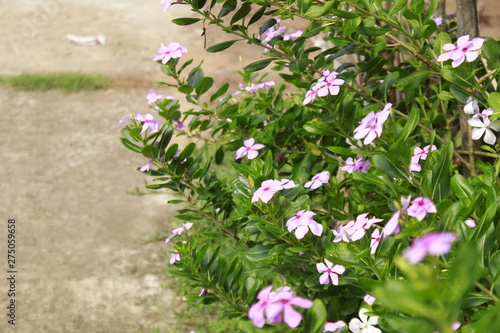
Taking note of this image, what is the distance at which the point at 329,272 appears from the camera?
5.17ft

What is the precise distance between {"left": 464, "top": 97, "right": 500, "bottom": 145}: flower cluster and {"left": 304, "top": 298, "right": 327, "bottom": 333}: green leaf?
86 cm

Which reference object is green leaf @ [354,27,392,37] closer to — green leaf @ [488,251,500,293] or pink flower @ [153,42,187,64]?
pink flower @ [153,42,187,64]

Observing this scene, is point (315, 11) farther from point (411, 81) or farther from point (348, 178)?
point (348, 178)

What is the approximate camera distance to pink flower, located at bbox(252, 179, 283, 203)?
1.50 metres

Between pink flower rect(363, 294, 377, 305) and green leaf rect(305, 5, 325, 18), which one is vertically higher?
green leaf rect(305, 5, 325, 18)

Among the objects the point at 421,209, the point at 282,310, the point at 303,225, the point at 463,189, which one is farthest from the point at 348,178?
the point at 282,310

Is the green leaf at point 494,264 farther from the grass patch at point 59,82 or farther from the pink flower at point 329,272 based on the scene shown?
the grass patch at point 59,82

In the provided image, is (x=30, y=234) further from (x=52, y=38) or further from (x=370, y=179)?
(x=52, y=38)

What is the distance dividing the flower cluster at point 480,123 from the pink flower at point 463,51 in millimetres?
130

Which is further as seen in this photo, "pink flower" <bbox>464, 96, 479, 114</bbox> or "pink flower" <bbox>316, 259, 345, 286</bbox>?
"pink flower" <bbox>464, 96, 479, 114</bbox>

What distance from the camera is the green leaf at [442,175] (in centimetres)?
132

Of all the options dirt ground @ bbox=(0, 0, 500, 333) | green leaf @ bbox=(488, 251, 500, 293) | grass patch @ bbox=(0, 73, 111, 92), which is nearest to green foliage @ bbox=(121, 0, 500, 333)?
green leaf @ bbox=(488, 251, 500, 293)

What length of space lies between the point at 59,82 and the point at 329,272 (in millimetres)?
4185

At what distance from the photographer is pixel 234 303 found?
1741 millimetres
